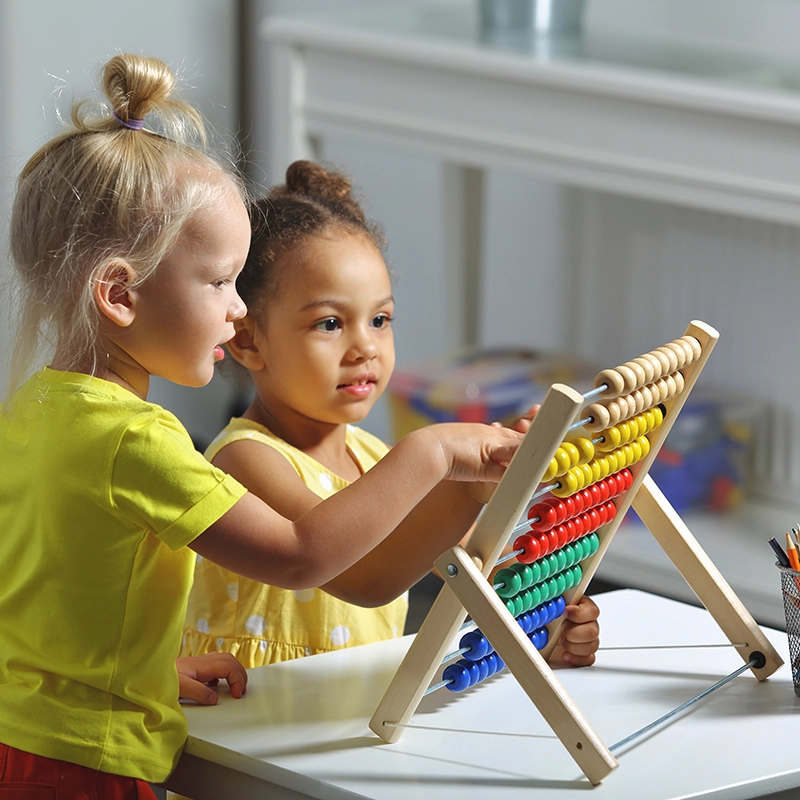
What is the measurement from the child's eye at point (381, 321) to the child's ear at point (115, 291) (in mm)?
406

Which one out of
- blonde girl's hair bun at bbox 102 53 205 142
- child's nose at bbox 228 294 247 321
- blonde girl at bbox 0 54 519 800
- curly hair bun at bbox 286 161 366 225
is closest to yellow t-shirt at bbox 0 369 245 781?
blonde girl at bbox 0 54 519 800

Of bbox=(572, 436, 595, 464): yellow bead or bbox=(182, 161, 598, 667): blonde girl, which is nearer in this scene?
bbox=(572, 436, 595, 464): yellow bead

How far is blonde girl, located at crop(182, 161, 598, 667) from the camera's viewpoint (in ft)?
4.27

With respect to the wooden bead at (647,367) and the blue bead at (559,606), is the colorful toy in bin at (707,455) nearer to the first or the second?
the blue bead at (559,606)

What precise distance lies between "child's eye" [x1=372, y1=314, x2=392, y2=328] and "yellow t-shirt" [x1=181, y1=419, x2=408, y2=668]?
5.9 inches

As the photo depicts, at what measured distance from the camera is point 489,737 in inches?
40.6

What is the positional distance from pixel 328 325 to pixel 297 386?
0.07 m

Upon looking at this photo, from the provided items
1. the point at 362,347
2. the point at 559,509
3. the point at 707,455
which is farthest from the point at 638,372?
the point at 707,455

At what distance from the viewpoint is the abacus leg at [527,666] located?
0.94 metres

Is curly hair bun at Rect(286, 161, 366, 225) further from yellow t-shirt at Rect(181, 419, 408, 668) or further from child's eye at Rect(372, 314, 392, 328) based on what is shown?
yellow t-shirt at Rect(181, 419, 408, 668)

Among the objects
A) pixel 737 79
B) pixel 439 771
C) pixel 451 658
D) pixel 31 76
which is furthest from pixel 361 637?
pixel 31 76

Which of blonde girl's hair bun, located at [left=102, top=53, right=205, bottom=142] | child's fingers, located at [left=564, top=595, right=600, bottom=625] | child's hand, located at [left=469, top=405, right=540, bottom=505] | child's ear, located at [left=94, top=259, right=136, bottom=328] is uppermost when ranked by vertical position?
blonde girl's hair bun, located at [left=102, top=53, right=205, bottom=142]

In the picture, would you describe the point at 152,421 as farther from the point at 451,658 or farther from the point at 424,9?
the point at 424,9

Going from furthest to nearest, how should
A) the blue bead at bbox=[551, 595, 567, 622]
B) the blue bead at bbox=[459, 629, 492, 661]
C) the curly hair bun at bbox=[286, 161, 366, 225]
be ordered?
the curly hair bun at bbox=[286, 161, 366, 225], the blue bead at bbox=[551, 595, 567, 622], the blue bead at bbox=[459, 629, 492, 661]
